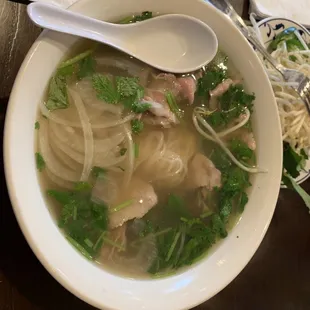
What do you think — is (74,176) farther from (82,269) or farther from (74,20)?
(74,20)

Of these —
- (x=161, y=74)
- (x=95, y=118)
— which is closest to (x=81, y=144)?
(x=95, y=118)

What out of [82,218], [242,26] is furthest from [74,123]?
[242,26]

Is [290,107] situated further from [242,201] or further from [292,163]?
[242,201]

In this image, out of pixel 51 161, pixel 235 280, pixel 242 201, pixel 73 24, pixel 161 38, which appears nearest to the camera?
pixel 73 24

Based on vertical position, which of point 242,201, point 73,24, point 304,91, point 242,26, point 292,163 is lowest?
point 292,163

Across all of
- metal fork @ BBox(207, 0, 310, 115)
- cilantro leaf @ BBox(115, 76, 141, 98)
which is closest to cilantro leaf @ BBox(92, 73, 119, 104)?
cilantro leaf @ BBox(115, 76, 141, 98)

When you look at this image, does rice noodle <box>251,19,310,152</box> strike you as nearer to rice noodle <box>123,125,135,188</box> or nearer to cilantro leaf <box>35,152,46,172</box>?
rice noodle <box>123,125,135,188</box>
